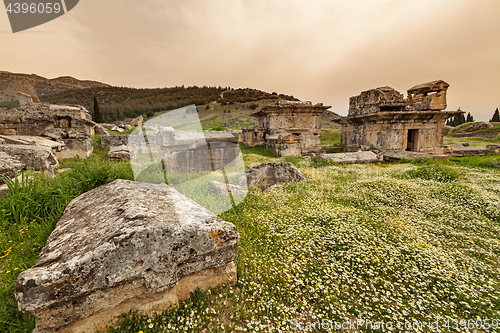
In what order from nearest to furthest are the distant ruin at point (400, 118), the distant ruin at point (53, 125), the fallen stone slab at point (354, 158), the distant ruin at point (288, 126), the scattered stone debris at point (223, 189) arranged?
the scattered stone debris at point (223, 189) < the distant ruin at point (53, 125) < the fallen stone slab at point (354, 158) < the distant ruin at point (400, 118) < the distant ruin at point (288, 126)

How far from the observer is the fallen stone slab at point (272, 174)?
714 centimetres

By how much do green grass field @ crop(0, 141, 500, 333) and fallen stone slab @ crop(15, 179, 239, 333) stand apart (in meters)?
0.17

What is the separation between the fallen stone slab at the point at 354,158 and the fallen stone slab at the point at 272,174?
14.7ft

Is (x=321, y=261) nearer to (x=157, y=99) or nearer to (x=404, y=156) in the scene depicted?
(x=404, y=156)

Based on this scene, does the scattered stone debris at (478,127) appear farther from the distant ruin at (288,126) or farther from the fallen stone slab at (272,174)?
the fallen stone slab at (272,174)

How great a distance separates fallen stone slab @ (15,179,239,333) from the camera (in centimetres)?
139

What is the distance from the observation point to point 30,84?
2178 inches

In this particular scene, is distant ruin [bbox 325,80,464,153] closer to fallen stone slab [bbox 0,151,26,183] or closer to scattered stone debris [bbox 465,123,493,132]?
fallen stone slab [bbox 0,151,26,183]

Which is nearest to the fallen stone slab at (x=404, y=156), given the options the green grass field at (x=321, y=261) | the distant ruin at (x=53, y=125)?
the green grass field at (x=321, y=261)

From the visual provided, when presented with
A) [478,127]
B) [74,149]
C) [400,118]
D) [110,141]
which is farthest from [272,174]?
[478,127]

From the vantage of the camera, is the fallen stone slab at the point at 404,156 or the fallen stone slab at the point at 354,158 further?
the fallen stone slab at the point at 404,156

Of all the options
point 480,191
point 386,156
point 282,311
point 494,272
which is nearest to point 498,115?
point 386,156

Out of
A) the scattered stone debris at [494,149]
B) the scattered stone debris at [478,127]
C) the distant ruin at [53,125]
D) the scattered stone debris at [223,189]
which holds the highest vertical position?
the scattered stone debris at [478,127]

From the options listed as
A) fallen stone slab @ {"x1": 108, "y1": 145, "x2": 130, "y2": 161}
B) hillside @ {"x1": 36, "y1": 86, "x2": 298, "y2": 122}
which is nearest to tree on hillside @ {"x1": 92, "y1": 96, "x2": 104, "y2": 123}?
hillside @ {"x1": 36, "y1": 86, "x2": 298, "y2": 122}
